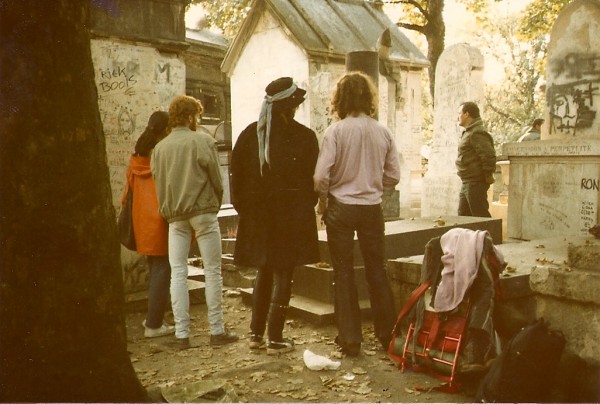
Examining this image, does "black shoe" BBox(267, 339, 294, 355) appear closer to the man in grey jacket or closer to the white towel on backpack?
the man in grey jacket

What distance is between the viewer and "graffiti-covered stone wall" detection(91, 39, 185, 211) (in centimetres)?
683

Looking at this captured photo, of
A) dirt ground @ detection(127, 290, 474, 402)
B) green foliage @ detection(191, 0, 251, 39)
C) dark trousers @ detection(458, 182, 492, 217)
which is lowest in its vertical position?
dirt ground @ detection(127, 290, 474, 402)

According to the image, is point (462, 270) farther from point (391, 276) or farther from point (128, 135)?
point (128, 135)

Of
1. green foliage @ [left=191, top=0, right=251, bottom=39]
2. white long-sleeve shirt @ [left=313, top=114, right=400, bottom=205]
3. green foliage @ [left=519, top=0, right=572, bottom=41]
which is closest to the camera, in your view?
white long-sleeve shirt @ [left=313, top=114, right=400, bottom=205]

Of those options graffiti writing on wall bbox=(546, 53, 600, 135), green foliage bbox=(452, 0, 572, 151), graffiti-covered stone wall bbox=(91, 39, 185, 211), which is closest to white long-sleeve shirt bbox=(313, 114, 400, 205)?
graffiti-covered stone wall bbox=(91, 39, 185, 211)

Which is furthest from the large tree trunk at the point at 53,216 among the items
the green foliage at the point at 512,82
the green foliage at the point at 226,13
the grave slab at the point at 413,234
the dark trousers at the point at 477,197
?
the green foliage at the point at 512,82

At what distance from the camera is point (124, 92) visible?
6969 millimetres

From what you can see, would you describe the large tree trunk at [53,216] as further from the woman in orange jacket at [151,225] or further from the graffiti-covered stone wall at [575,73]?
the graffiti-covered stone wall at [575,73]

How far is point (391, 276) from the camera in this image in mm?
5844

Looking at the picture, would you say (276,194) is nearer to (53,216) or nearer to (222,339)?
(222,339)

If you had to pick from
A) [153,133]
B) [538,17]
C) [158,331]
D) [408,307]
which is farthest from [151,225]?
[538,17]

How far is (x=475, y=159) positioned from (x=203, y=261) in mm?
4175

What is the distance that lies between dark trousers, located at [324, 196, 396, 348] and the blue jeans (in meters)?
1.65

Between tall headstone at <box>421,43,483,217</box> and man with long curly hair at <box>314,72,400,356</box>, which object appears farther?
tall headstone at <box>421,43,483,217</box>
